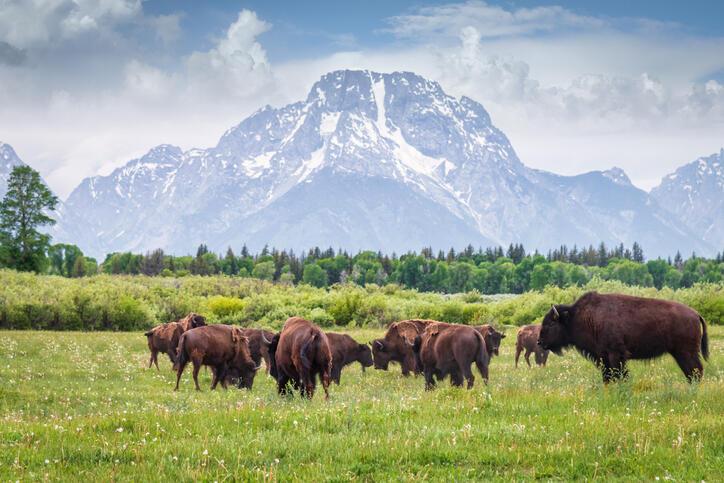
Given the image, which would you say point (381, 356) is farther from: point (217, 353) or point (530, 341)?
point (217, 353)

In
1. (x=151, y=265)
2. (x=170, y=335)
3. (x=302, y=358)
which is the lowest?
(x=170, y=335)

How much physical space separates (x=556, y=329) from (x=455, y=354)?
9.73 feet

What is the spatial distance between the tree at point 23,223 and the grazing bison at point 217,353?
221 ft

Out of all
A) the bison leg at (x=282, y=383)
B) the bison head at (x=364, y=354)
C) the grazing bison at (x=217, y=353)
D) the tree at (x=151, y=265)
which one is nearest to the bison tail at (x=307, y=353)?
the bison leg at (x=282, y=383)

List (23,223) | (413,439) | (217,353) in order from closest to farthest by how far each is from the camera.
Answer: (413,439)
(217,353)
(23,223)

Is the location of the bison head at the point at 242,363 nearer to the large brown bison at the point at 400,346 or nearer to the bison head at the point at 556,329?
the large brown bison at the point at 400,346

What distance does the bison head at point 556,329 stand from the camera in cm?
1847

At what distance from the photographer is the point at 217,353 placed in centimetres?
2262

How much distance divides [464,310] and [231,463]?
52563mm

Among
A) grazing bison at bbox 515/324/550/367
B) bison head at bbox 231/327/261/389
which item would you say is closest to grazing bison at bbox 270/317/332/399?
bison head at bbox 231/327/261/389

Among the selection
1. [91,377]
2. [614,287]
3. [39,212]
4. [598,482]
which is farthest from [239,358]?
[39,212]

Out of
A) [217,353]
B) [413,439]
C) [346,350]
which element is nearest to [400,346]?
[346,350]

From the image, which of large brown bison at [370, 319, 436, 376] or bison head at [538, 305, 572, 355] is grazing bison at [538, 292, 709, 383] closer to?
bison head at [538, 305, 572, 355]

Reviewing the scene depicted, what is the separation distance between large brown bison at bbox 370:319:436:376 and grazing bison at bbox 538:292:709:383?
382 inches
